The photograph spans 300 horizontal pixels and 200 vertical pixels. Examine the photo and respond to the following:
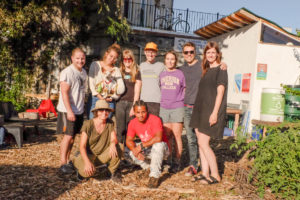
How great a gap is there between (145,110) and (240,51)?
5.61 meters

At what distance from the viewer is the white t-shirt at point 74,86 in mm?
3898

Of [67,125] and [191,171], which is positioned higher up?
[67,125]

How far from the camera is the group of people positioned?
379 cm

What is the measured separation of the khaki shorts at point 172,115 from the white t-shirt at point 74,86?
1268mm

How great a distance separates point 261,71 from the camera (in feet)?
25.4

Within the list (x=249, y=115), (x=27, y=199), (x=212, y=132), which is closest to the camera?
(x=27, y=199)

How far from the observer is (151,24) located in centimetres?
1492

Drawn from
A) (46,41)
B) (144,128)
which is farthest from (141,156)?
(46,41)

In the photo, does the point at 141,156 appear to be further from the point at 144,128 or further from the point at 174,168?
the point at 174,168

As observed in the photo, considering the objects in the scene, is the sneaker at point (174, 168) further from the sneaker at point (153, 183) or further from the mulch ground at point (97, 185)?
the sneaker at point (153, 183)

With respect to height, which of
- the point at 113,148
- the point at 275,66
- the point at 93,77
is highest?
the point at 275,66

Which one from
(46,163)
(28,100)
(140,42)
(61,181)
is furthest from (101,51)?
(61,181)

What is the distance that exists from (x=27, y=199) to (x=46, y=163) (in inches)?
57.5

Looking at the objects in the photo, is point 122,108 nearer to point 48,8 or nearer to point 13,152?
point 13,152
